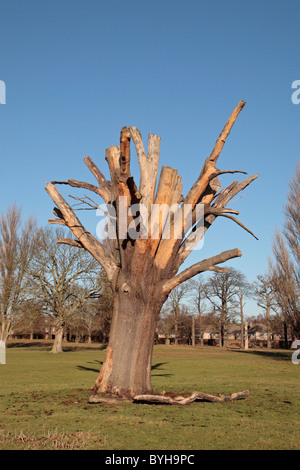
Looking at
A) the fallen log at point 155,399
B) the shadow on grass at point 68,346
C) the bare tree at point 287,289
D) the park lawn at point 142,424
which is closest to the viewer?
the park lawn at point 142,424

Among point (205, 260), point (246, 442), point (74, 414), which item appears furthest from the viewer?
point (205, 260)

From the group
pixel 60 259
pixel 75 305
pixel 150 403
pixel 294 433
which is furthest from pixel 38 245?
pixel 294 433

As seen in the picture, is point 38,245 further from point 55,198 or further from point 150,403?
point 150,403

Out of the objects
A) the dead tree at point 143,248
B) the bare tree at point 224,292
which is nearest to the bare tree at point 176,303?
the bare tree at point 224,292

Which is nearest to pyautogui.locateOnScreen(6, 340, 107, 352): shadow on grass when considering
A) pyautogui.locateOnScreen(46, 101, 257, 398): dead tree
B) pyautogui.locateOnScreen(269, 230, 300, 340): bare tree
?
pyautogui.locateOnScreen(269, 230, 300, 340): bare tree

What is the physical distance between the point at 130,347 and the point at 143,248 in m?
2.43

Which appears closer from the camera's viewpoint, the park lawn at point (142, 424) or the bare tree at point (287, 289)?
the park lawn at point (142, 424)

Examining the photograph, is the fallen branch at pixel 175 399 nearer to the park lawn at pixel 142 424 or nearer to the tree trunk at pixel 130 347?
the park lawn at pixel 142 424

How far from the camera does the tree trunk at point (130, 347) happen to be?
32.0 ft

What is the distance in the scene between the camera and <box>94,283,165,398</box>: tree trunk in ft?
32.0

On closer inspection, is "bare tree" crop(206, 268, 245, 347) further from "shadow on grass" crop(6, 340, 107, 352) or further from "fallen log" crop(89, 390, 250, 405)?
→ "fallen log" crop(89, 390, 250, 405)

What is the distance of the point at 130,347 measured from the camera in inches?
390

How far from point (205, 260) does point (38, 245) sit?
3128cm
